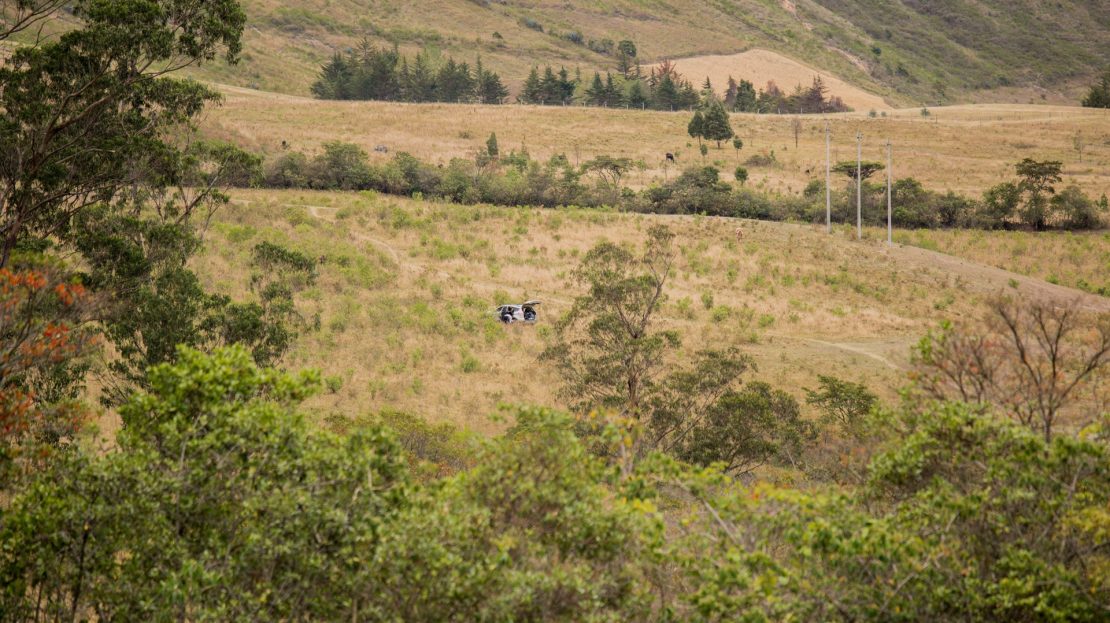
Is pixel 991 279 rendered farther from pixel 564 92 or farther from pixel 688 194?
pixel 564 92

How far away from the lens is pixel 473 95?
115m

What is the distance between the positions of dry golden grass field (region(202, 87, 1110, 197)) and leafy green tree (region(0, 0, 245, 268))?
47354 millimetres

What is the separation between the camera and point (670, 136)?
90.8 m

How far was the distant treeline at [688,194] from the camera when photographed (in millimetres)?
61625

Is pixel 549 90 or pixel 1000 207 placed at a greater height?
pixel 549 90

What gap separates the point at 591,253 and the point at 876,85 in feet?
584

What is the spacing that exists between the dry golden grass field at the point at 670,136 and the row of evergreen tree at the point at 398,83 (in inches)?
390

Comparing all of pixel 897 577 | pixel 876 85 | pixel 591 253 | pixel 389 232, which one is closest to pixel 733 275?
pixel 389 232

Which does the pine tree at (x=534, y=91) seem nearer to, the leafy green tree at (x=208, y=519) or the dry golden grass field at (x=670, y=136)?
the dry golden grass field at (x=670, y=136)

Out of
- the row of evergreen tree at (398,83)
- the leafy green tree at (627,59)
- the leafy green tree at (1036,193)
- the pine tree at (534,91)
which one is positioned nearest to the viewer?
the leafy green tree at (1036,193)

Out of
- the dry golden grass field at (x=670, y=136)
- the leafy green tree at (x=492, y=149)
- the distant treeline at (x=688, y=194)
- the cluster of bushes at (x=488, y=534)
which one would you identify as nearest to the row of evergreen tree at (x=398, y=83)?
the dry golden grass field at (x=670, y=136)

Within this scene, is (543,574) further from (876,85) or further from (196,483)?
(876,85)

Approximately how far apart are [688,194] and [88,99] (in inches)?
1948

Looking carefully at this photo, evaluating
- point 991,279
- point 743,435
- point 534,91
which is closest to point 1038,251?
point 991,279
